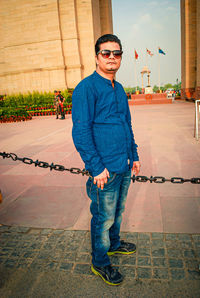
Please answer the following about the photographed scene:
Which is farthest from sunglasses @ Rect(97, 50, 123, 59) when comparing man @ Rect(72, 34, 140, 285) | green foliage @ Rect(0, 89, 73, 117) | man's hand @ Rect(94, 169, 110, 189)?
green foliage @ Rect(0, 89, 73, 117)

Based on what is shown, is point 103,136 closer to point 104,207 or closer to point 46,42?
point 104,207

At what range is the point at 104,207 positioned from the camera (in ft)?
6.41

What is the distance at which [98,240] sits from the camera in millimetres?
2064

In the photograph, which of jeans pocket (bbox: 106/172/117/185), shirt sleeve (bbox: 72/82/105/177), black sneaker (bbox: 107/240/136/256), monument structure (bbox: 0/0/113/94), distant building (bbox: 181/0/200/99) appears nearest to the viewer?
shirt sleeve (bbox: 72/82/105/177)

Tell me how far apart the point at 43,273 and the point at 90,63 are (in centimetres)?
2145

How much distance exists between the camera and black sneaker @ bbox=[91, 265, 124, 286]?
2.01 metres

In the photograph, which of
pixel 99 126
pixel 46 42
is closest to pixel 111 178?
pixel 99 126

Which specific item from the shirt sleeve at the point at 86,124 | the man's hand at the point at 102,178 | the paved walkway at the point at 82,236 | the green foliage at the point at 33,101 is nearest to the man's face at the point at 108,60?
the shirt sleeve at the point at 86,124

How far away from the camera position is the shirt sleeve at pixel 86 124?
175 centimetres

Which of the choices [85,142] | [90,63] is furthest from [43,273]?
[90,63]

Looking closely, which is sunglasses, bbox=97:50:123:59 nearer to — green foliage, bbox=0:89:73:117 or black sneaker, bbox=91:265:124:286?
black sneaker, bbox=91:265:124:286

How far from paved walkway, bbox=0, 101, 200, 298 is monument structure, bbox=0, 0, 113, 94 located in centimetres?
1790

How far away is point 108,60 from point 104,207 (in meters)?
1.21

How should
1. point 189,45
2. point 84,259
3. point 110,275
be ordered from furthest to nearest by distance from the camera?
1. point 189,45
2. point 84,259
3. point 110,275
